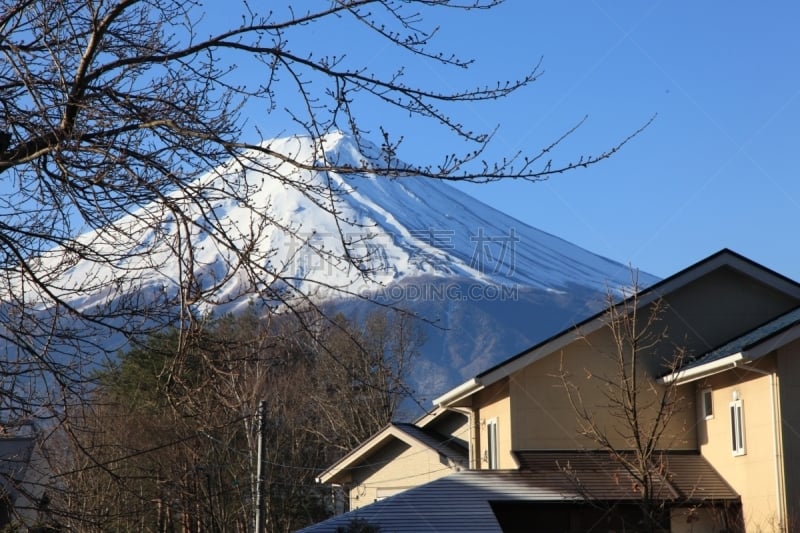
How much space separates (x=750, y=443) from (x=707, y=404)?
175cm

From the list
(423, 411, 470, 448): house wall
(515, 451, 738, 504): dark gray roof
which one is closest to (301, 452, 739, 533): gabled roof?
(515, 451, 738, 504): dark gray roof

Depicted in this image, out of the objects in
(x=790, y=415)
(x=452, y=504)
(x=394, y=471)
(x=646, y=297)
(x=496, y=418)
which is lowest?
(x=452, y=504)

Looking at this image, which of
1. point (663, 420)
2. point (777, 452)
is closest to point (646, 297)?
point (663, 420)

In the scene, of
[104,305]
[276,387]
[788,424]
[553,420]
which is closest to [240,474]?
[276,387]

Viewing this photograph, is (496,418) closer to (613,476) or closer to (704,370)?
(613,476)

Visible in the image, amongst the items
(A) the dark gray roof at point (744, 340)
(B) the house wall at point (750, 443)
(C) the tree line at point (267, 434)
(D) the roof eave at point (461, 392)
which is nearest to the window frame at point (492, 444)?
(D) the roof eave at point (461, 392)

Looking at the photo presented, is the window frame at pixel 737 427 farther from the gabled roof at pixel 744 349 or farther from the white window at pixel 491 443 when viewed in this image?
the white window at pixel 491 443

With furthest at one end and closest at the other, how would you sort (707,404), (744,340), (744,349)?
(707,404) < (744,340) < (744,349)

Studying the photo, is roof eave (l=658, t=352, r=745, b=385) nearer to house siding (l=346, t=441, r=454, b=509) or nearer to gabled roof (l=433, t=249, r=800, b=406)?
gabled roof (l=433, t=249, r=800, b=406)

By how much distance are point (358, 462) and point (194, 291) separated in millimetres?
23692

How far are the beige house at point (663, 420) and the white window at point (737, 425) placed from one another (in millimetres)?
24

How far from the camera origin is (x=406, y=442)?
26.8m

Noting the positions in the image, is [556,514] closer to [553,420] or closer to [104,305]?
[553,420]

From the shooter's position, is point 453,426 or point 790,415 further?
point 453,426
